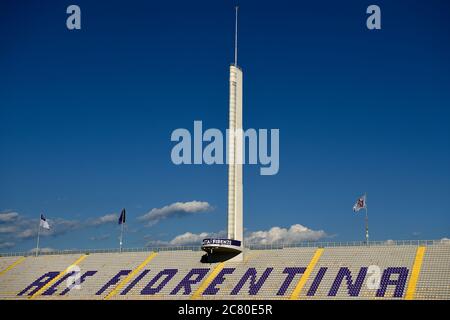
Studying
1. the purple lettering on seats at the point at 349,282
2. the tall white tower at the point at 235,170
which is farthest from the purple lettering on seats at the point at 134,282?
the purple lettering on seats at the point at 349,282

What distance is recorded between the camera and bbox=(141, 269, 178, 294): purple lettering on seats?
85.7 metres

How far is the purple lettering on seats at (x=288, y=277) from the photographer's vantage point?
258ft

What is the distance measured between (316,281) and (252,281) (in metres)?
8.96

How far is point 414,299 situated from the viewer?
7075 cm

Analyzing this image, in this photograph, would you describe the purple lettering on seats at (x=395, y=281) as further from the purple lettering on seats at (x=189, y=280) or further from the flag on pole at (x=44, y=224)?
the flag on pole at (x=44, y=224)

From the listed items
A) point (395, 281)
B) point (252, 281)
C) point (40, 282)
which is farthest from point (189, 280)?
point (395, 281)

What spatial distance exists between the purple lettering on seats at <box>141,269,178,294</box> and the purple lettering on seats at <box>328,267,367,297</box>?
24.7 metres

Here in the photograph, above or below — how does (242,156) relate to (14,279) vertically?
above

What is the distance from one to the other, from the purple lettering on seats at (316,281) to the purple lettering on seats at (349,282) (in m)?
2.07

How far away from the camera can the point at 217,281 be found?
84.8 metres

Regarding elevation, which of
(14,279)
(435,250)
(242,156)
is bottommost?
(14,279)
